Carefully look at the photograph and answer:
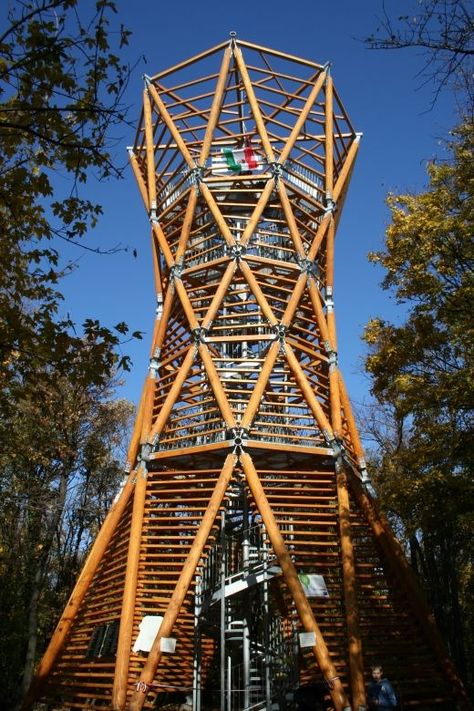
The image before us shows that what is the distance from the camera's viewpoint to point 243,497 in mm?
13016

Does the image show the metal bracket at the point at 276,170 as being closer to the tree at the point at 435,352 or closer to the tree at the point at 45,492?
the tree at the point at 435,352

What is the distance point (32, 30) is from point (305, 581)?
350 inches

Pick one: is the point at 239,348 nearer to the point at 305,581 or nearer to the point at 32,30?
the point at 305,581

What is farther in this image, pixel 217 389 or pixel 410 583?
pixel 217 389

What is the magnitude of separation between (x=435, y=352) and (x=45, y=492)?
11.3 metres

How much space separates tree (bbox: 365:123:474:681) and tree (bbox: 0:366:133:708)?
905cm

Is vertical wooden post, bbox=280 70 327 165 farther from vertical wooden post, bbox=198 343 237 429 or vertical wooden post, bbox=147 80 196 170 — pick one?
vertical wooden post, bbox=198 343 237 429

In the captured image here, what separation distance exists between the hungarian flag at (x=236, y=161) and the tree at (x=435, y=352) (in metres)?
3.45

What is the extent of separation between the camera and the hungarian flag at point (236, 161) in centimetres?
1459

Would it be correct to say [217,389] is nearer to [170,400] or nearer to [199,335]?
[170,400]

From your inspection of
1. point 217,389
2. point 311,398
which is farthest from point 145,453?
point 311,398

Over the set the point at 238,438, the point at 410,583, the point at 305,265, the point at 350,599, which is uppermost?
the point at 305,265

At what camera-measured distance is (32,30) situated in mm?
5793

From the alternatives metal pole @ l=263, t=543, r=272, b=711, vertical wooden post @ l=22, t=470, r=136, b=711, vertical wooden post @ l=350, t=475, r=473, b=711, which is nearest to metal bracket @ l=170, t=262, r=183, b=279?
vertical wooden post @ l=22, t=470, r=136, b=711
